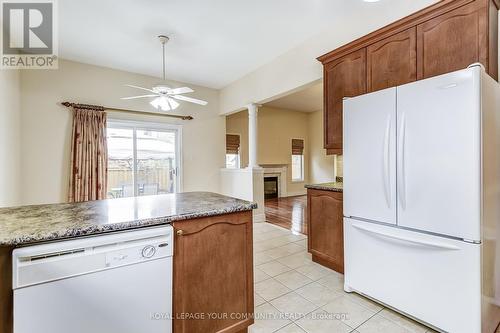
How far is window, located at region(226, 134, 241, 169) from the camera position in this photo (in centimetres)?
708

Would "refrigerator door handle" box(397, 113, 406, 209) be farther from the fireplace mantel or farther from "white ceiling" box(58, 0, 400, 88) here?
Answer: the fireplace mantel

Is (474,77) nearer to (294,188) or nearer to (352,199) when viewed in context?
(352,199)

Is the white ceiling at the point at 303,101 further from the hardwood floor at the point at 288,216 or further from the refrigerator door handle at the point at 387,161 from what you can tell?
the refrigerator door handle at the point at 387,161

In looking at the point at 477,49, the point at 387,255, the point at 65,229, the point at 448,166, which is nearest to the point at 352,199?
the point at 387,255

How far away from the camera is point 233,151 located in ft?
23.6

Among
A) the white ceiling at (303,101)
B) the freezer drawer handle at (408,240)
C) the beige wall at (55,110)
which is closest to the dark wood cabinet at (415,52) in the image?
the freezer drawer handle at (408,240)

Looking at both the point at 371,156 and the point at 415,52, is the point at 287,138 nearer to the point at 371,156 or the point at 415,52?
the point at 415,52

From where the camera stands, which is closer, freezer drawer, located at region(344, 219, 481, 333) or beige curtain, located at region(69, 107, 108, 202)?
freezer drawer, located at region(344, 219, 481, 333)

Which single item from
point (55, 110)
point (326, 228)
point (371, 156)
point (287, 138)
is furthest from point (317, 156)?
point (55, 110)

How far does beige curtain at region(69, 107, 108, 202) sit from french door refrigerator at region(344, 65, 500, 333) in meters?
3.95

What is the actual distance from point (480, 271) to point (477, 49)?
5.05ft

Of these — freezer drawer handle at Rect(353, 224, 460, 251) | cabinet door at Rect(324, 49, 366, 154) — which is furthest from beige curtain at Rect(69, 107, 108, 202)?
freezer drawer handle at Rect(353, 224, 460, 251)

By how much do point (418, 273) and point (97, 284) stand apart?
2015 mm
